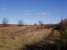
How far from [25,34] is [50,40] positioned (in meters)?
0.69

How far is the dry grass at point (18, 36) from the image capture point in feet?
21.4

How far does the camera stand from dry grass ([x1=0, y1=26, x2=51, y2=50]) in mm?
6531

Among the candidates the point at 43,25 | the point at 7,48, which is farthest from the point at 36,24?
the point at 7,48

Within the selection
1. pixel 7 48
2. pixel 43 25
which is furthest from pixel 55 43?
pixel 7 48

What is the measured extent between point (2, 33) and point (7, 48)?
1.44 feet

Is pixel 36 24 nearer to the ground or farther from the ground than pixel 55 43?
farther from the ground

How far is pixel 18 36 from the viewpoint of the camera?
657 centimetres

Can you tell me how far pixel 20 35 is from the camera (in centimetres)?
657

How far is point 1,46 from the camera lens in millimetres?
6656

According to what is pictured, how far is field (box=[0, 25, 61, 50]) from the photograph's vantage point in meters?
6.53

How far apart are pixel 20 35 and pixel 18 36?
6 cm

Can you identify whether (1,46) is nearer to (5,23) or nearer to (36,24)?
(5,23)

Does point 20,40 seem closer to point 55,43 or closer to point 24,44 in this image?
point 24,44

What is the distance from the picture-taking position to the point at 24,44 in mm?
6547
